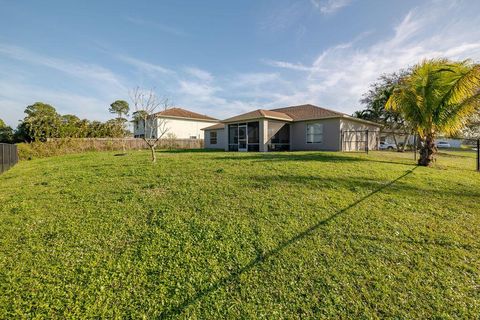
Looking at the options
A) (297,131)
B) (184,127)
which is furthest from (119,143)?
(297,131)

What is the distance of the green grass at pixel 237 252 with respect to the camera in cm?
267

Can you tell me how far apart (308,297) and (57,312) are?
9.31 feet

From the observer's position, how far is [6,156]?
11195 mm

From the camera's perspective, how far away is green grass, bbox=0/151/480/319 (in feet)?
8.75

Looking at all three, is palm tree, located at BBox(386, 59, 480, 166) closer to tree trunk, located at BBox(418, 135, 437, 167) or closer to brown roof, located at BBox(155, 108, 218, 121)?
tree trunk, located at BBox(418, 135, 437, 167)

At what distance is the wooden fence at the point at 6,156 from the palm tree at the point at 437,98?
18517 millimetres

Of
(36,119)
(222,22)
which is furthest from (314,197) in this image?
(36,119)

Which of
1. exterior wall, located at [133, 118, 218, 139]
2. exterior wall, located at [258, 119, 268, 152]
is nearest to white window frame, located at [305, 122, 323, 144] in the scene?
exterior wall, located at [258, 119, 268, 152]

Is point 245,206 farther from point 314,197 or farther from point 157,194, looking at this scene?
point 157,194

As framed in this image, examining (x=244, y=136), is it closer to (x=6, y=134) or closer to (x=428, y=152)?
(x=428, y=152)

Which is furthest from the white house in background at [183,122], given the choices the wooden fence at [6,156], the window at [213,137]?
the wooden fence at [6,156]

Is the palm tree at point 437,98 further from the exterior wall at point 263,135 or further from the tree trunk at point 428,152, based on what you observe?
the exterior wall at point 263,135

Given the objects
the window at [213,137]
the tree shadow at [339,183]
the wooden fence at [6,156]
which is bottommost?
the tree shadow at [339,183]

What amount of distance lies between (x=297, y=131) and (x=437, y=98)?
10132 mm
